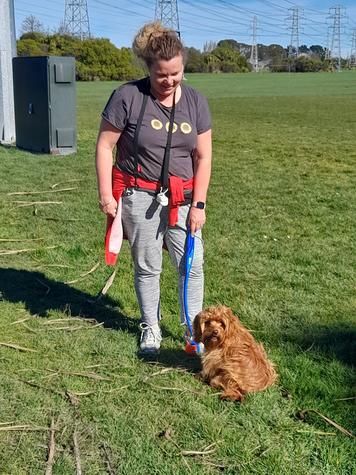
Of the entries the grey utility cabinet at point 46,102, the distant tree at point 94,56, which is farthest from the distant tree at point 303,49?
the grey utility cabinet at point 46,102

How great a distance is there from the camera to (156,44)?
3.61 m

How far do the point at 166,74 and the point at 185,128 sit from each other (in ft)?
1.18

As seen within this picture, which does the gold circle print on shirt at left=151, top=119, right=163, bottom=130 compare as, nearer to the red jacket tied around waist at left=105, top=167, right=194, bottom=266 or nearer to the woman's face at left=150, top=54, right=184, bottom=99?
the woman's face at left=150, top=54, right=184, bottom=99

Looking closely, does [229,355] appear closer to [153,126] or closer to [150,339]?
[150,339]

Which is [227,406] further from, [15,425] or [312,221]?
[312,221]

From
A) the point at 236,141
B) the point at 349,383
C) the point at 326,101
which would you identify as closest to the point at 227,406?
the point at 349,383

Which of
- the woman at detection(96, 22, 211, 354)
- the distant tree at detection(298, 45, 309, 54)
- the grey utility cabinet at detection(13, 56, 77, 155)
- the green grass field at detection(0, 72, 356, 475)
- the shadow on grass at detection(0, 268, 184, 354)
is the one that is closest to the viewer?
the green grass field at detection(0, 72, 356, 475)

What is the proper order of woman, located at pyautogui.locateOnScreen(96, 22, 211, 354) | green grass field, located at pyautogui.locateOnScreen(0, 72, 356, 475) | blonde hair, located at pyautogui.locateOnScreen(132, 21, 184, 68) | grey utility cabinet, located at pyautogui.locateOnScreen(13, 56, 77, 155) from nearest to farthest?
green grass field, located at pyautogui.locateOnScreen(0, 72, 356, 475) → blonde hair, located at pyautogui.locateOnScreen(132, 21, 184, 68) → woman, located at pyautogui.locateOnScreen(96, 22, 211, 354) → grey utility cabinet, located at pyautogui.locateOnScreen(13, 56, 77, 155)

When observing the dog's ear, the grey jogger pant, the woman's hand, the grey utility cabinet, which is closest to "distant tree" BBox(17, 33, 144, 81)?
the grey utility cabinet

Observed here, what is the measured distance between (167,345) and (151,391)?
0.67 meters

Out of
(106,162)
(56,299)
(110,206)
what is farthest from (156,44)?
(56,299)

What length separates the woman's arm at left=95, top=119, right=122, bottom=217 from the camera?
3826mm

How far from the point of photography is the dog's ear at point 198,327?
147 inches

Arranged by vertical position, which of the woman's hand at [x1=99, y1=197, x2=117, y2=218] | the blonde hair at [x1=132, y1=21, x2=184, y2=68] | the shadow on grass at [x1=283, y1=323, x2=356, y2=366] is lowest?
the shadow on grass at [x1=283, y1=323, x2=356, y2=366]
